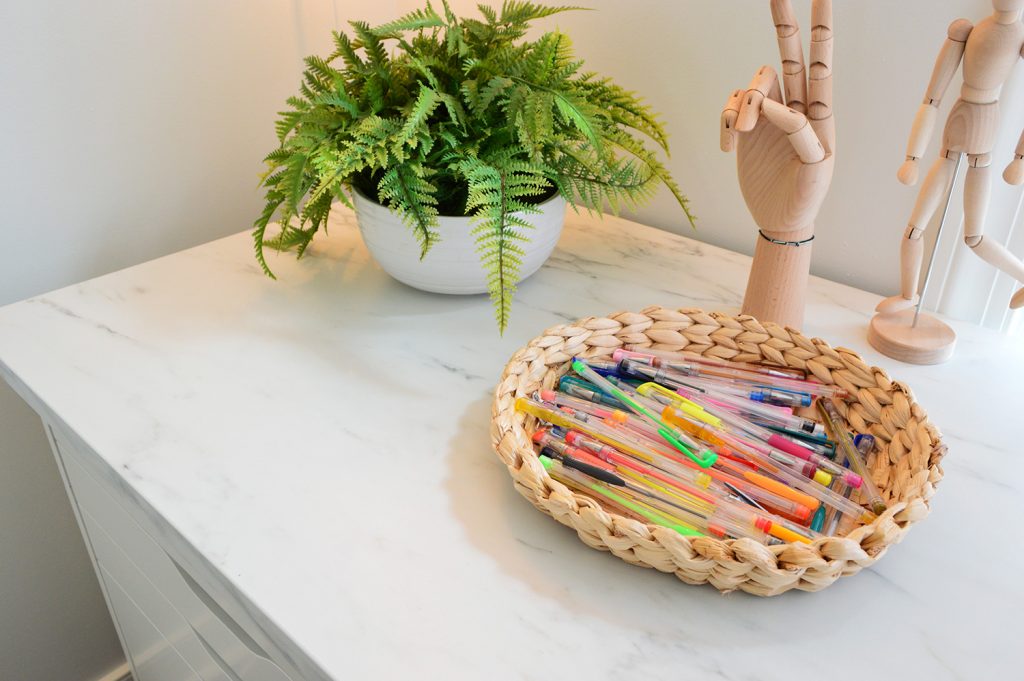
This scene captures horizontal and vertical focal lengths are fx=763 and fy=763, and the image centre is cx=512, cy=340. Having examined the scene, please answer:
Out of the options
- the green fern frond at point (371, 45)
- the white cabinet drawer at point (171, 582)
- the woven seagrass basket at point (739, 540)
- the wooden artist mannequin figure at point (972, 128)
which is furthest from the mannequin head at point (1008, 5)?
the white cabinet drawer at point (171, 582)

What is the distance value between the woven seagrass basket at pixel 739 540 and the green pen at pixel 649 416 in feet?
0.07

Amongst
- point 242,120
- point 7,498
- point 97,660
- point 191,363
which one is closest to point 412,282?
point 191,363

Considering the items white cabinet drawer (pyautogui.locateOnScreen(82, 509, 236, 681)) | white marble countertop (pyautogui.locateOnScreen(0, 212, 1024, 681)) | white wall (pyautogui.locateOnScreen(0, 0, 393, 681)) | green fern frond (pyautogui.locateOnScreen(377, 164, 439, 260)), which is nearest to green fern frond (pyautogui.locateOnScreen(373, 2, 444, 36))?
green fern frond (pyautogui.locateOnScreen(377, 164, 439, 260))

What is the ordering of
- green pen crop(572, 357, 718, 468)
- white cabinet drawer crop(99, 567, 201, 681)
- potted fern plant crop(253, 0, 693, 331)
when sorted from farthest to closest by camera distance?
white cabinet drawer crop(99, 567, 201, 681) < potted fern plant crop(253, 0, 693, 331) < green pen crop(572, 357, 718, 468)

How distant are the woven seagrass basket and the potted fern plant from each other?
0.26ft

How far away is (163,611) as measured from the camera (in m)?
0.76

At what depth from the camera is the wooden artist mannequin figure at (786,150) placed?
22.5 inches

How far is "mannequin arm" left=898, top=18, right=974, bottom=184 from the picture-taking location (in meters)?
0.57

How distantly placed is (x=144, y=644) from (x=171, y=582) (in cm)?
28

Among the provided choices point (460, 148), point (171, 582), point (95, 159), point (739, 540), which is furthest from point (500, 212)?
point (95, 159)

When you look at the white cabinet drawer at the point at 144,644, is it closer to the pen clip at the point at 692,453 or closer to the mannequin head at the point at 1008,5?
the pen clip at the point at 692,453

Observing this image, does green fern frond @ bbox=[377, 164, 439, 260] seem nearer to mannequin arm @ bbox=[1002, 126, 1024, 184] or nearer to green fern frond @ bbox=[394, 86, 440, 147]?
green fern frond @ bbox=[394, 86, 440, 147]

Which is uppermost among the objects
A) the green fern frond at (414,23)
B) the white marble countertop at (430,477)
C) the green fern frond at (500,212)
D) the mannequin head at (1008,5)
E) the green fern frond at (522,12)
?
the mannequin head at (1008,5)

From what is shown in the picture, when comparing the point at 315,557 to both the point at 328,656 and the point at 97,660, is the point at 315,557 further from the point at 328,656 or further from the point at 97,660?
the point at 97,660
